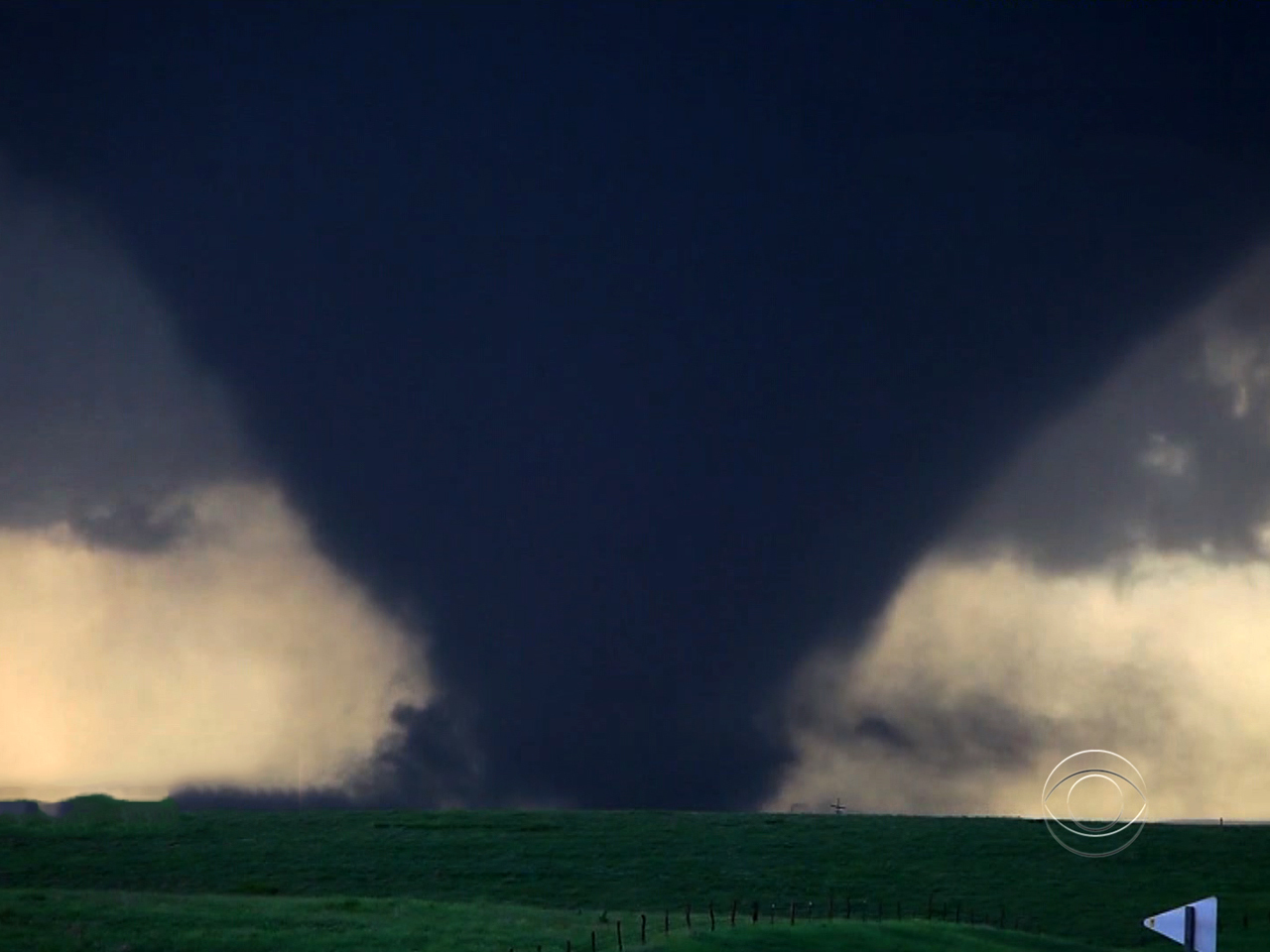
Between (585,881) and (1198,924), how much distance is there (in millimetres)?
79299

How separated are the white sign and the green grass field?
39.2 meters

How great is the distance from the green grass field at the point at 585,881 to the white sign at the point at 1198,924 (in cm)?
3921

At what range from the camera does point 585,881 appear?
9175 centimetres

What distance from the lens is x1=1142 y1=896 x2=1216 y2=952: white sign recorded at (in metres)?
15.7

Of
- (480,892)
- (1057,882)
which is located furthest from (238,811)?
(1057,882)

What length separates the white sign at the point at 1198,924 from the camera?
1572 centimetres

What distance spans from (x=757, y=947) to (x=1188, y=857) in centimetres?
6039

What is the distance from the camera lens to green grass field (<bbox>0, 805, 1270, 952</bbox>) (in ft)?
208

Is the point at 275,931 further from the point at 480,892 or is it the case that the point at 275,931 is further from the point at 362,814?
the point at 362,814

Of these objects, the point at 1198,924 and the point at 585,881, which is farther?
the point at 585,881

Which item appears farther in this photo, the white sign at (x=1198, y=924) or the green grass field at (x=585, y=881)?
the green grass field at (x=585, y=881)

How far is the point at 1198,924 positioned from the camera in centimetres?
1625

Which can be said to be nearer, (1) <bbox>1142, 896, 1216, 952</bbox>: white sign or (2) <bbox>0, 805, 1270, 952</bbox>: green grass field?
(1) <bbox>1142, 896, 1216, 952</bbox>: white sign

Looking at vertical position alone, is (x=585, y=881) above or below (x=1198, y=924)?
below
